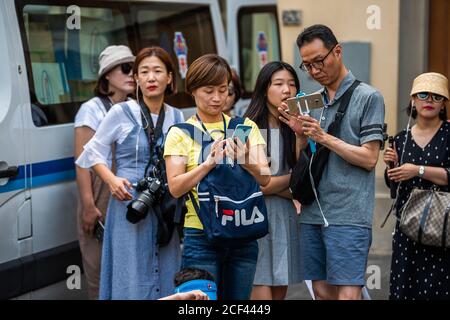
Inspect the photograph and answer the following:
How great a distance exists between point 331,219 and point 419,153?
2.54 feet

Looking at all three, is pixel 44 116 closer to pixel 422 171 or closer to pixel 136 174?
pixel 136 174

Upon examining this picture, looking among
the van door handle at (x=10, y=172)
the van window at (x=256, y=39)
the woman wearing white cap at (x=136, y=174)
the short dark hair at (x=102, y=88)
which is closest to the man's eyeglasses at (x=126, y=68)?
the short dark hair at (x=102, y=88)

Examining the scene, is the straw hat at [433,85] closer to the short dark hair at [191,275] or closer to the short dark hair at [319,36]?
the short dark hair at [319,36]

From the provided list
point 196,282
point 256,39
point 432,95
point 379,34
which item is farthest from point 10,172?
point 256,39

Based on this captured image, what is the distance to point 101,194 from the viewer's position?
5543 millimetres

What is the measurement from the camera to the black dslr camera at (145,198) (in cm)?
482

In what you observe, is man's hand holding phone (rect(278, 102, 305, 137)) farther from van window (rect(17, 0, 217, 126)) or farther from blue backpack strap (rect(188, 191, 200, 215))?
van window (rect(17, 0, 217, 126))

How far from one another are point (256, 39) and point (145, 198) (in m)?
5.24

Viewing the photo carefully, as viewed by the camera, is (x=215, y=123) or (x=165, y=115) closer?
(x=215, y=123)

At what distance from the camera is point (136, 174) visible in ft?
16.4

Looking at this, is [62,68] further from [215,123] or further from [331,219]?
[331,219]

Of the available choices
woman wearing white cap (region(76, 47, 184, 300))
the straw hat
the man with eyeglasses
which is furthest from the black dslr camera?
the straw hat
